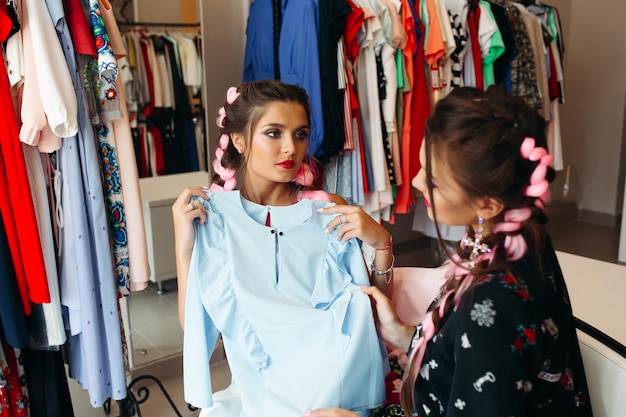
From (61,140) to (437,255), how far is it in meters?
2.91

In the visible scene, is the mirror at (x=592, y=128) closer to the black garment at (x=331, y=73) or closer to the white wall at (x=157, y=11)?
the black garment at (x=331, y=73)

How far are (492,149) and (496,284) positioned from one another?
8.5 inches

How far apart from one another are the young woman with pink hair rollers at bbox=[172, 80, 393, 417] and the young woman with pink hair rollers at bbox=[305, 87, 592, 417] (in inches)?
9.9

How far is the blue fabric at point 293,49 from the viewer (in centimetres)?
248

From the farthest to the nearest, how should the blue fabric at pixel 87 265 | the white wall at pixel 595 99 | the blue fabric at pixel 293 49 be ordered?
the white wall at pixel 595 99 < the blue fabric at pixel 293 49 < the blue fabric at pixel 87 265

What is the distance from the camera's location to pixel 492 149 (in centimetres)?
89

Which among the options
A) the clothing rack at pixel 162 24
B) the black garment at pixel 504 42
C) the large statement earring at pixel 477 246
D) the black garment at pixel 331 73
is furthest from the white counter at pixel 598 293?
the black garment at pixel 504 42

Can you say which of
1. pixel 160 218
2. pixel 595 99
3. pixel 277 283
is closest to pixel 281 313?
pixel 277 283

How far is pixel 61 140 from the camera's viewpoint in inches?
66.9

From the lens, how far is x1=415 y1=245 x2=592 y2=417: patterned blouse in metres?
0.85

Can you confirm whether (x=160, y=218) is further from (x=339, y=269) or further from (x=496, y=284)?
(x=496, y=284)

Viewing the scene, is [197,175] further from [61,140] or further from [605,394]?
[605,394]

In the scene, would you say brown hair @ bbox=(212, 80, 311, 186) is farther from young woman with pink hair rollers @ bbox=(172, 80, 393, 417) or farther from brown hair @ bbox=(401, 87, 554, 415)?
brown hair @ bbox=(401, 87, 554, 415)

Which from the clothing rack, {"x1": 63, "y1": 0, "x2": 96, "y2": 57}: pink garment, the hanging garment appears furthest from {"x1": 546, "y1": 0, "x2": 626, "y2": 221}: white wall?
the hanging garment
